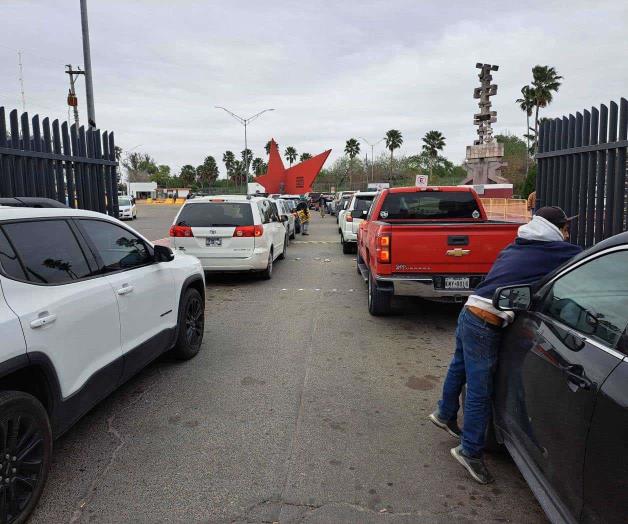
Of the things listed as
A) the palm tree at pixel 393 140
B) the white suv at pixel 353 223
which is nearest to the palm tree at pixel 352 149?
the palm tree at pixel 393 140

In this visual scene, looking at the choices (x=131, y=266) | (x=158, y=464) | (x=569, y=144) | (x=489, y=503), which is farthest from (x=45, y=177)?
(x=569, y=144)

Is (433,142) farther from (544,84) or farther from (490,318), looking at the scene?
(490,318)

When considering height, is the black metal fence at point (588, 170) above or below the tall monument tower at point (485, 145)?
below

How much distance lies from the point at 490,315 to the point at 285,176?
50681 millimetres

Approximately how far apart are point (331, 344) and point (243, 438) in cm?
248

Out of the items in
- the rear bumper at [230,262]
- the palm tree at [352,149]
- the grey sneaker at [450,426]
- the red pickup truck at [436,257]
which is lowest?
the grey sneaker at [450,426]

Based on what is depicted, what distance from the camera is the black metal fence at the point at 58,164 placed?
6988 mm

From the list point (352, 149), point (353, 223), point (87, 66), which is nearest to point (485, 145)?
point (353, 223)

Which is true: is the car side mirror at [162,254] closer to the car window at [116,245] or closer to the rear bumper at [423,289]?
the car window at [116,245]

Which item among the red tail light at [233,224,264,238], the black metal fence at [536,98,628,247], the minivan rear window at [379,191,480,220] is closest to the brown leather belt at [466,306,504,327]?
the black metal fence at [536,98,628,247]

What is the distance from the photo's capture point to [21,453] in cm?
266

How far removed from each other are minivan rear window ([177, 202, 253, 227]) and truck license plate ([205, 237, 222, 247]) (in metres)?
0.25

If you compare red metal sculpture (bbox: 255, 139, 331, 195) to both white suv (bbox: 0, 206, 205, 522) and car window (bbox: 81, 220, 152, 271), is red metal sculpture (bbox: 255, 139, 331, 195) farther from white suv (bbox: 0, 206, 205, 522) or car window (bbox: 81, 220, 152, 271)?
white suv (bbox: 0, 206, 205, 522)

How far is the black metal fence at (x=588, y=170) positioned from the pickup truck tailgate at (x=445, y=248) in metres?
1.69
